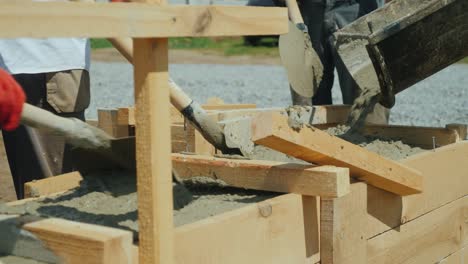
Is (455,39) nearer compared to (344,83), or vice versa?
(455,39)

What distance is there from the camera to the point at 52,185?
2930 mm

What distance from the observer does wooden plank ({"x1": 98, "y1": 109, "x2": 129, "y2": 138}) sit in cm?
419

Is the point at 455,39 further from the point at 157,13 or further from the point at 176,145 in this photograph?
the point at 157,13

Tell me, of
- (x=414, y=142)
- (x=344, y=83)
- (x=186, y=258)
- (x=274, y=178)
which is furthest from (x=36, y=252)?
(x=344, y=83)

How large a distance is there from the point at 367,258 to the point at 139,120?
52.9 inches

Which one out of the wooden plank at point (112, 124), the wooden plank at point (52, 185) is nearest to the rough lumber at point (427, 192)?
the wooden plank at point (52, 185)

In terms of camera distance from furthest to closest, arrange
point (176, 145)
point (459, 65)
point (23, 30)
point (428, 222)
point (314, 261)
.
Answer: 1. point (459, 65)
2. point (176, 145)
3. point (428, 222)
4. point (314, 261)
5. point (23, 30)

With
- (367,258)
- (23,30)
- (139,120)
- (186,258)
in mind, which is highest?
(23,30)

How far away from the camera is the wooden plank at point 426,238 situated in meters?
3.18

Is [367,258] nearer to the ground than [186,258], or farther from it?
nearer to the ground

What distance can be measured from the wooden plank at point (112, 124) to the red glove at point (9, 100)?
92.1 inches

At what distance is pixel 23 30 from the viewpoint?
1740mm

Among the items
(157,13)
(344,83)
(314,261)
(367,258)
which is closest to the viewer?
(157,13)

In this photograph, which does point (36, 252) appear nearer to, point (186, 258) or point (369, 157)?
point (186, 258)
